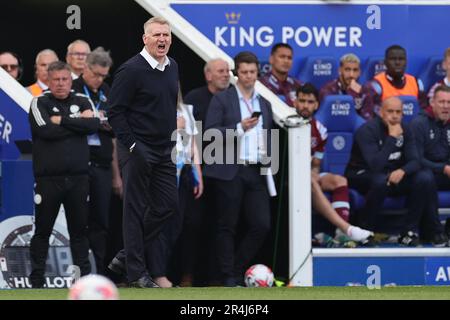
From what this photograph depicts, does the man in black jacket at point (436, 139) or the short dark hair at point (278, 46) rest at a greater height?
the short dark hair at point (278, 46)

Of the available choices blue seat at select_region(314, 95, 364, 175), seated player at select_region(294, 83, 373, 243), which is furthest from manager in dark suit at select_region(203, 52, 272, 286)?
blue seat at select_region(314, 95, 364, 175)

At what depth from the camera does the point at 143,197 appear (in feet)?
37.7

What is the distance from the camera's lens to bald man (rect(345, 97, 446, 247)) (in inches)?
578

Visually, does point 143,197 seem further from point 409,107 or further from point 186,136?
point 409,107

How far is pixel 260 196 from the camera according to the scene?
46.4ft

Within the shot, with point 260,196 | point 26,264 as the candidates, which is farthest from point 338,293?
point 26,264

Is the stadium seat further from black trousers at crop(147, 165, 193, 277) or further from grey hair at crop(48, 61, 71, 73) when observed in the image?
grey hair at crop(48, 61, 71, 73)

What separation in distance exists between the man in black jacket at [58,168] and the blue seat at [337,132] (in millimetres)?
3062

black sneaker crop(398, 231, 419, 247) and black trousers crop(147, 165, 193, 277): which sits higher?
black trousers crop(147, 165, 193, 277)

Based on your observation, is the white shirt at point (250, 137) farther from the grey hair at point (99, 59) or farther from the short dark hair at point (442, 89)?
the short dark hair at point (442, 89)

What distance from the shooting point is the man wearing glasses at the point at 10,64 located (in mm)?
14984

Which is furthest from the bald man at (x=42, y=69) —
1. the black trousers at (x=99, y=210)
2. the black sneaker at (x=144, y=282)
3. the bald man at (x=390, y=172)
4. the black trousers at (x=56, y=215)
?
the black sneaker at (x=144, y=282)

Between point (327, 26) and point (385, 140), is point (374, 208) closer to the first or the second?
point (385, 140)

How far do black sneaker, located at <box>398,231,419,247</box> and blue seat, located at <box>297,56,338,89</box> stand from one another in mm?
2228
